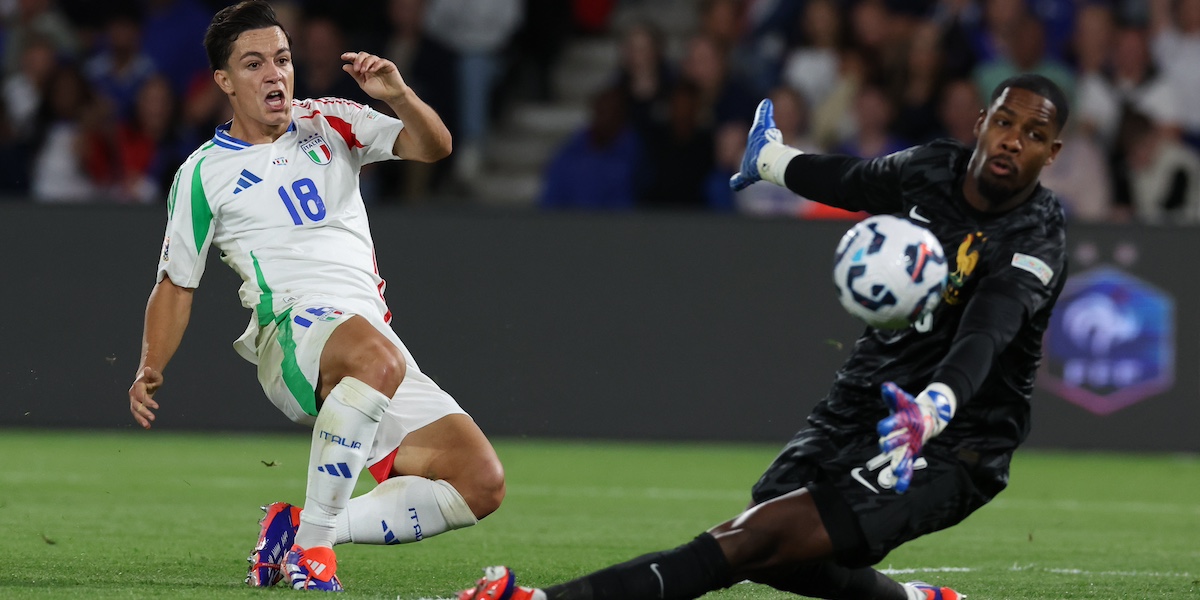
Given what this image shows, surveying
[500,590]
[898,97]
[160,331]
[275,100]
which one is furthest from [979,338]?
[898,97]

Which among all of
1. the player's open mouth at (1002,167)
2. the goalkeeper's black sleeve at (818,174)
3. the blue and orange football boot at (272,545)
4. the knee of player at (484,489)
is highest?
the player's open mouth at (1002,167)

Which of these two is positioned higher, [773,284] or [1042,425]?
[773,284]

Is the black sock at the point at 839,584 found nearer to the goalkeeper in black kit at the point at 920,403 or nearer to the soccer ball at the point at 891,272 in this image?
the goalkeeper in black kit at the point at 920,403

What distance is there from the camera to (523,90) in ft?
48.1

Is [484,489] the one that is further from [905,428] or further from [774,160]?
[905,428]

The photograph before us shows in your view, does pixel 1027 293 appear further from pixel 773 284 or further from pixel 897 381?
pixel 773 284

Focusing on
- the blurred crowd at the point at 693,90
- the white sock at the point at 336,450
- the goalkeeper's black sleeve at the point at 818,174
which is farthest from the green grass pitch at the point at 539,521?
the blurred crowd at the point at 693,90

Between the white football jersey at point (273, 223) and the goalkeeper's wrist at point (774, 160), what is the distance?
4.14 ft

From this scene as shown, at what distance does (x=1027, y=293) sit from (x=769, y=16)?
30.9 feet

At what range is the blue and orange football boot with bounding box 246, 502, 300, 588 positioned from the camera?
5.25 meters

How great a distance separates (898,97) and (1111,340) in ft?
9.38

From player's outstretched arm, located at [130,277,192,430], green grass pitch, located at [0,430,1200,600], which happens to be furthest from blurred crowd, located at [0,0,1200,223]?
player's outstretched arm, located at [130,277,192,430]

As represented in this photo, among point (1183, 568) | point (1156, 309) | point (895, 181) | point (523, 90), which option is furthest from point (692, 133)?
point (895, 181)

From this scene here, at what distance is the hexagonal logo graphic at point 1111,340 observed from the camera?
10312 mm
